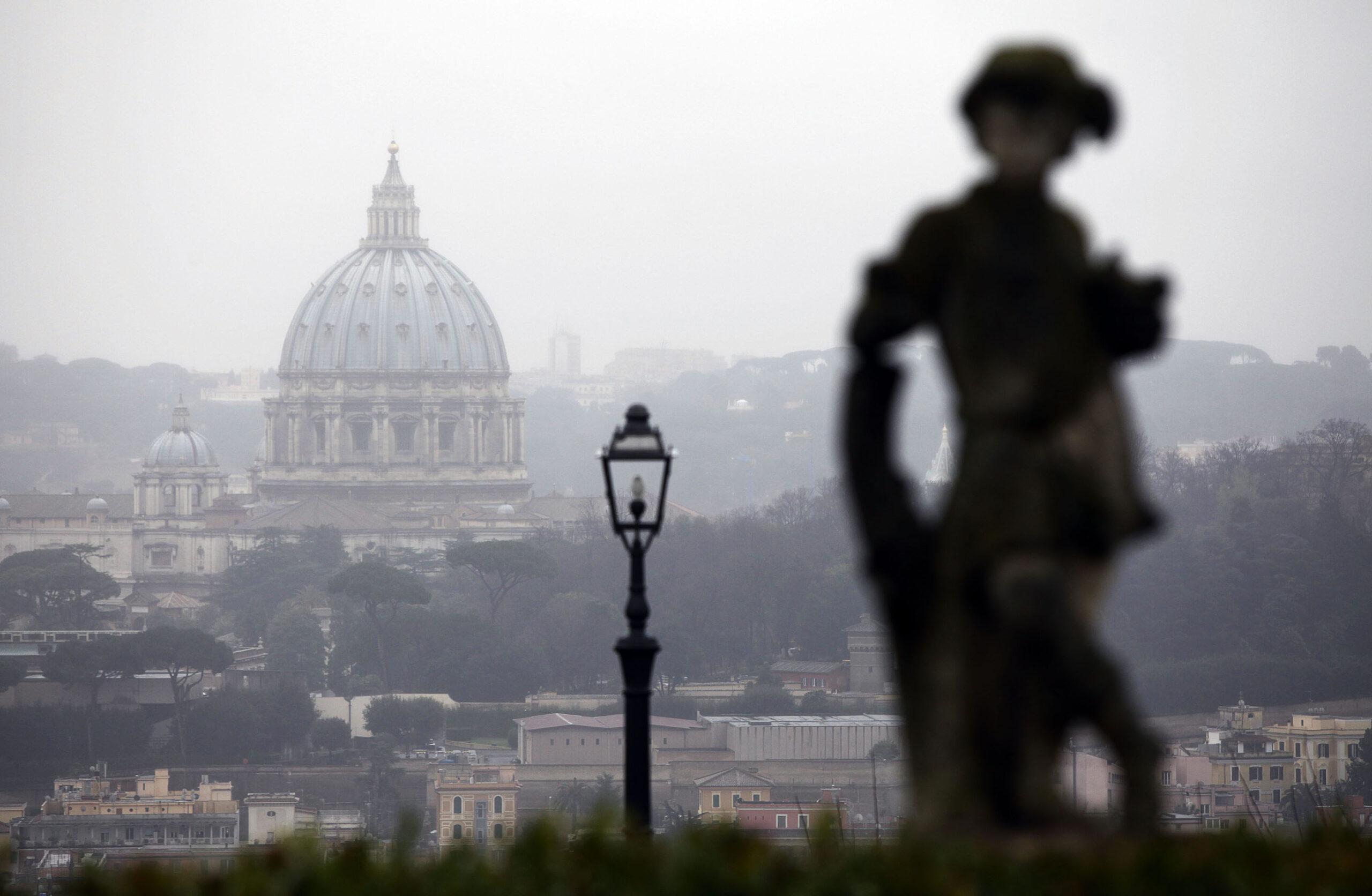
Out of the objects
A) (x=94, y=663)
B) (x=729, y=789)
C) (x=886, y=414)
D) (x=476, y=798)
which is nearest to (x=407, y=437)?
(x=94, y=663)

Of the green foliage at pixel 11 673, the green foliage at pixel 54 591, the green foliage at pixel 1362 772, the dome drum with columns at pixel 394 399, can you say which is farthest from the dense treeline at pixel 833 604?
the dome drum with columns at pixel 394 399

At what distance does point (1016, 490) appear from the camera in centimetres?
388

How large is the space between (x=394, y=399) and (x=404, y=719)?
178 feet

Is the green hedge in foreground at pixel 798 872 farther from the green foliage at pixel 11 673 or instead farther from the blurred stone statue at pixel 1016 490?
the green foliage at pixel 11 673

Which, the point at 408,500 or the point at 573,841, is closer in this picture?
the point at 573,841

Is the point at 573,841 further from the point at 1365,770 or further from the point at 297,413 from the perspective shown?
the point at 297,413

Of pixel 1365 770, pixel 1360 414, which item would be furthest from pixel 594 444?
pixel 1365 770

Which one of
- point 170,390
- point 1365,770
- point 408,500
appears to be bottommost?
point 1365,770

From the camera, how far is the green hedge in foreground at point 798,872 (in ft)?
12.1

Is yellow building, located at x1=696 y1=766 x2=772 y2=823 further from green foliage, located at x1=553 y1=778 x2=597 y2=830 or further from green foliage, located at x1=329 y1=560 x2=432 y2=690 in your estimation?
green foliage, located at x1=329 y1=560 x2=432 y2=690

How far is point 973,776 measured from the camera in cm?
390

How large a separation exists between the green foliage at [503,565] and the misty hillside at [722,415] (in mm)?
29858

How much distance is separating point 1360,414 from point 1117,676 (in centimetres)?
12075

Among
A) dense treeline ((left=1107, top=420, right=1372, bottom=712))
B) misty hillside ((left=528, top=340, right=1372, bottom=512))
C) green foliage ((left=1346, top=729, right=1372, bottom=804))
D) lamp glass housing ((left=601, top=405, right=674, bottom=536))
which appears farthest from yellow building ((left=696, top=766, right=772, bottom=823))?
misty hillside ((left=528, top=340, right=1372, bottom=512))
